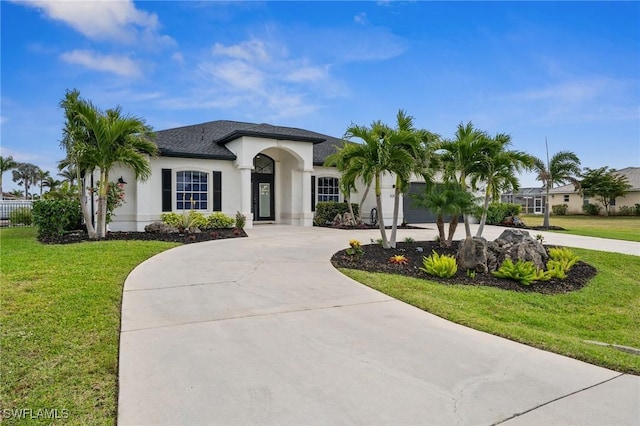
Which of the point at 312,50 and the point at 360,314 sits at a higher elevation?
the point at 312,50

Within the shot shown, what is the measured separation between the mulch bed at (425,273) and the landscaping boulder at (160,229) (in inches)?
271

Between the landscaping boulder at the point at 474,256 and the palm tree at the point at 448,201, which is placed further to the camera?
the palm tree at the point at 448,201

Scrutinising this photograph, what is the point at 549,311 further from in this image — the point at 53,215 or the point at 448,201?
the point at 53,215

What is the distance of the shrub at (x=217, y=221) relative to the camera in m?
14.6

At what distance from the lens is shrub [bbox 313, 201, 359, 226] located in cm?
1775

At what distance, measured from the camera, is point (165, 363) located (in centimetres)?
324

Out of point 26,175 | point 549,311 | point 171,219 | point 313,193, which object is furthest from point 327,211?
point 26,175

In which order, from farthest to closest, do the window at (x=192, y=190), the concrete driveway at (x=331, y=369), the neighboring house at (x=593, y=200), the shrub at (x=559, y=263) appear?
1. the neighboring house at (x=593, y=200)
2. the window at (x=192, y=190)
3. the shrub at (x=559, y=263)
4. the concrete driveway at (x=331, y=369)

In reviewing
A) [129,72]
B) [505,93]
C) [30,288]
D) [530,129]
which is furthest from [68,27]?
[530,129]

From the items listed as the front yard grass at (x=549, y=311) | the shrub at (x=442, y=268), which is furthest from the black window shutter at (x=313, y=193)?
the shrub at (x=442, y=268)

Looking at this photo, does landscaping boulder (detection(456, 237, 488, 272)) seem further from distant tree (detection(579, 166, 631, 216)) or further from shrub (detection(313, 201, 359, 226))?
distant tree (detection(579, 166, 631, 216))

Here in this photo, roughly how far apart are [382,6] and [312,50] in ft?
15.1

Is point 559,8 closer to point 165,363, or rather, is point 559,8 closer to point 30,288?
point 165,363

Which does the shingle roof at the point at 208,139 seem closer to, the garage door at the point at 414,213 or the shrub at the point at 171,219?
the shrub at the point at 171,219
